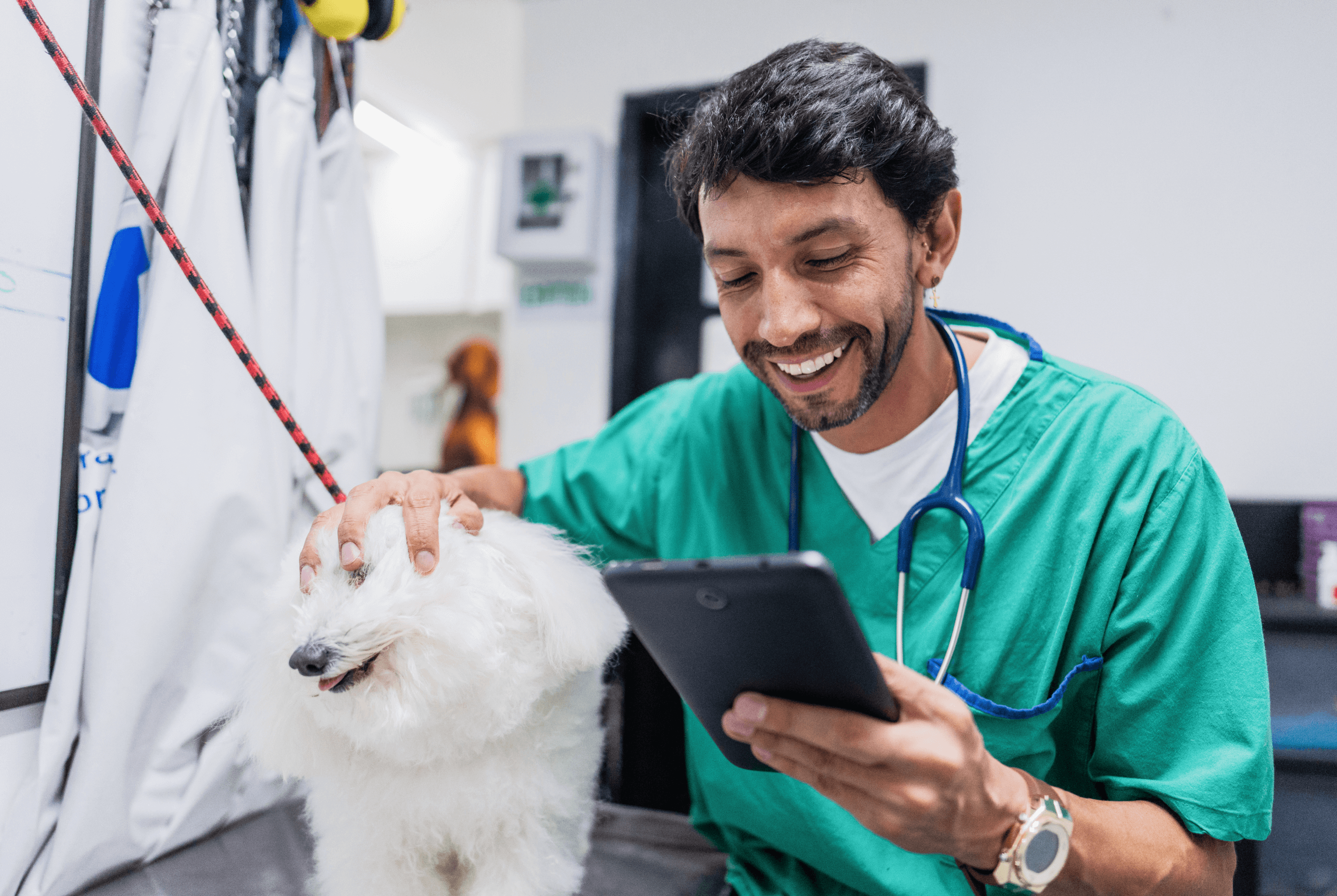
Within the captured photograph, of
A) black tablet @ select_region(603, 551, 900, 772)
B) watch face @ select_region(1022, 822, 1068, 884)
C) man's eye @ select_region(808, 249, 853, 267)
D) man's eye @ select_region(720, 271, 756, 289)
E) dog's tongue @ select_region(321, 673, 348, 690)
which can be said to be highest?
man's eye @ select_region(808, 249, 853, 267)

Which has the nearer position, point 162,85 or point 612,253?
point 162,85

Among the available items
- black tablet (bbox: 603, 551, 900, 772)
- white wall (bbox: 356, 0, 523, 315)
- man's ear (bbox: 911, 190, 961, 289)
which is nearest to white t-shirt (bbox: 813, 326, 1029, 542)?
man's ear (bbox: 911, 190, 961, 289)

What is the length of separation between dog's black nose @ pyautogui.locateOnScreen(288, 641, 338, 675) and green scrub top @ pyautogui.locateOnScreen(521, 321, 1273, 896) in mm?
425

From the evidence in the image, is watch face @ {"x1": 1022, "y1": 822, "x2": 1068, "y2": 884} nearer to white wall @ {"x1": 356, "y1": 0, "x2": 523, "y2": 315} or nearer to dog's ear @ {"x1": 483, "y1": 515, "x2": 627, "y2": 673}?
dog's ear @ {"x1": 483, "y1": 515, "x2": 627, "y2": 673}

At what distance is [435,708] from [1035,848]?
465 millimetres

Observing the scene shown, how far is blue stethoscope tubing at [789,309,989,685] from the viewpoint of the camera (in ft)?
2.30

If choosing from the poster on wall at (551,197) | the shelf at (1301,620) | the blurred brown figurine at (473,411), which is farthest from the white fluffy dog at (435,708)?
the blurred brown figurine at (473,411)

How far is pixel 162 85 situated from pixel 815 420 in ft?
2.64

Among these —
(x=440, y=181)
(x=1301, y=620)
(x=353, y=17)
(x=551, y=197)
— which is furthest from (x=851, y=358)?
(x=440, y=181)

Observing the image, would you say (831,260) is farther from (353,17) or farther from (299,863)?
(299,863)

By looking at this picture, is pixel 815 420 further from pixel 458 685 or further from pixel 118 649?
pixel 118 649

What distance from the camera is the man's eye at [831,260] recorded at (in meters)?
0.68

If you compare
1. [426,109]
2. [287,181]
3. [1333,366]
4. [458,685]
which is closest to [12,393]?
[287,181]

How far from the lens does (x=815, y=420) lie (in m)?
0.75
